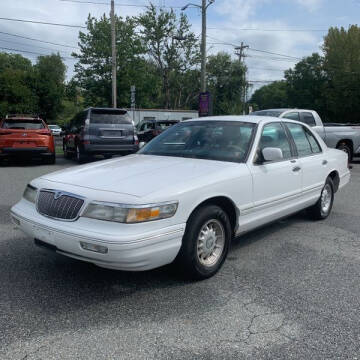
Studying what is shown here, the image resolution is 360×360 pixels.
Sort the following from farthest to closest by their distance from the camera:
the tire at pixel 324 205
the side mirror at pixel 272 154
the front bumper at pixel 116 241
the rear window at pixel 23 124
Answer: the rear window at pixel 23 124 < the tire at pixel 324 205 < the side mirror at pixel 272 154 < the front bumper at pixel 116 241

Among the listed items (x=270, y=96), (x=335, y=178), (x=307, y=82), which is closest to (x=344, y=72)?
(x=307, y=82)

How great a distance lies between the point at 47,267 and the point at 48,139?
362 inches

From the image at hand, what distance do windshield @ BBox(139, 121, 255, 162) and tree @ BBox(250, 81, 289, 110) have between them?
75.5 m

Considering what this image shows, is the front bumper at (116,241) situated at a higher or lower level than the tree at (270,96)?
lower

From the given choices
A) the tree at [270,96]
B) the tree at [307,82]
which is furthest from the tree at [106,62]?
the tree at [270,96]

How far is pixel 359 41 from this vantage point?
3878 centimetres

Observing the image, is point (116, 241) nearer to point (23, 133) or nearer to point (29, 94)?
point (23, 133)

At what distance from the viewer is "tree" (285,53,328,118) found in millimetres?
47844

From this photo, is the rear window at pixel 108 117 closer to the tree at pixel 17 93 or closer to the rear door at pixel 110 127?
the rear door at pixel 110 127

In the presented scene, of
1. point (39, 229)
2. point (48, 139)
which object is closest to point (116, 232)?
point (39, 229)

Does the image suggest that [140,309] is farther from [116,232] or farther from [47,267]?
[47,267]

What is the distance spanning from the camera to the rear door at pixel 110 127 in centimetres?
1198

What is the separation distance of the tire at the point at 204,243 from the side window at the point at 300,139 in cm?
193

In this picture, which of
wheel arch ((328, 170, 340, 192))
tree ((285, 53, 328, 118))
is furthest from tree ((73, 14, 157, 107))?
wheel arch ((328, 170, 340, 192))
